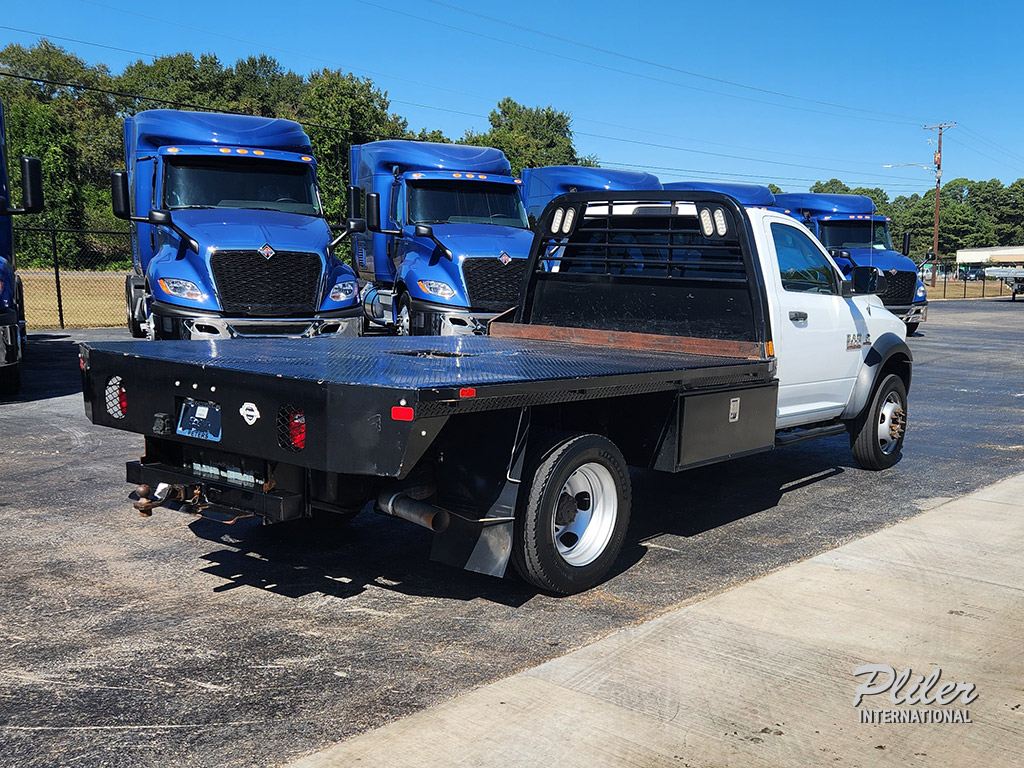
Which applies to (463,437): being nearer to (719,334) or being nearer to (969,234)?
(719,334)

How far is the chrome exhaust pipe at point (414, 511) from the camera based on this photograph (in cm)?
463

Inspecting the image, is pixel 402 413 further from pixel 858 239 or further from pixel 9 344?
pixel 858 239

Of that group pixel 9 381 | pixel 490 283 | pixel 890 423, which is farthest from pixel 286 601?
pixel 490 283

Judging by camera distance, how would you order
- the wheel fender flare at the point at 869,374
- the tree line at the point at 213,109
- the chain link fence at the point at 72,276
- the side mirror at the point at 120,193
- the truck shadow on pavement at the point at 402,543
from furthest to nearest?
the tree line at the point at 213,109, the chain link fence at the point at 72,276, the side mirror at the point at 120,193, the wheel fender flare at the point at 869,374, the truck shadow on pavement at the point at 402,543

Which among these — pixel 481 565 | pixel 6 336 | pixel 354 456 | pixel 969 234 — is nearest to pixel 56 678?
pixel 354 456

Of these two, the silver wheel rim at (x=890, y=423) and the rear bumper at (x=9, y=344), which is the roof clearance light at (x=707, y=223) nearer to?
the silver wheel rim at (x=890, y=423)

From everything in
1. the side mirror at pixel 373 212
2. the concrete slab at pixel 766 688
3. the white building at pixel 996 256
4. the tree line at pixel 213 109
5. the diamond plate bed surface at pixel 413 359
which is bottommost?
the concrete slab at pixel 766 688

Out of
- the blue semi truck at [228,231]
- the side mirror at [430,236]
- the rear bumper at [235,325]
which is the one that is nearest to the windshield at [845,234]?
the side mirror at [430,236]

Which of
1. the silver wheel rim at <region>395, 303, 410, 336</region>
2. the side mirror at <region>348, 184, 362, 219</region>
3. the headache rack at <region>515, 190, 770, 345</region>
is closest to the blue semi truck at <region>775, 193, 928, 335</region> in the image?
the silver wheel rim at <region>395, 303, 410, 336</region>

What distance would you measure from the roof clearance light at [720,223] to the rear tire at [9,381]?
8.42m

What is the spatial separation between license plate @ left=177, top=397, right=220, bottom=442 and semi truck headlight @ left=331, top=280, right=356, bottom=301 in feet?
25.7

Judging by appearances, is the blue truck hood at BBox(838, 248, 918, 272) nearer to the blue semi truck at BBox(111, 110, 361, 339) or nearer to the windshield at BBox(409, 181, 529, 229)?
the windshield at BBox(409, 181, 529, 229)

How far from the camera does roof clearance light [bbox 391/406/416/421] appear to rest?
160 inches

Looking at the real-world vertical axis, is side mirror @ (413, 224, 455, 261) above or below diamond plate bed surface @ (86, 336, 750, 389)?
above
